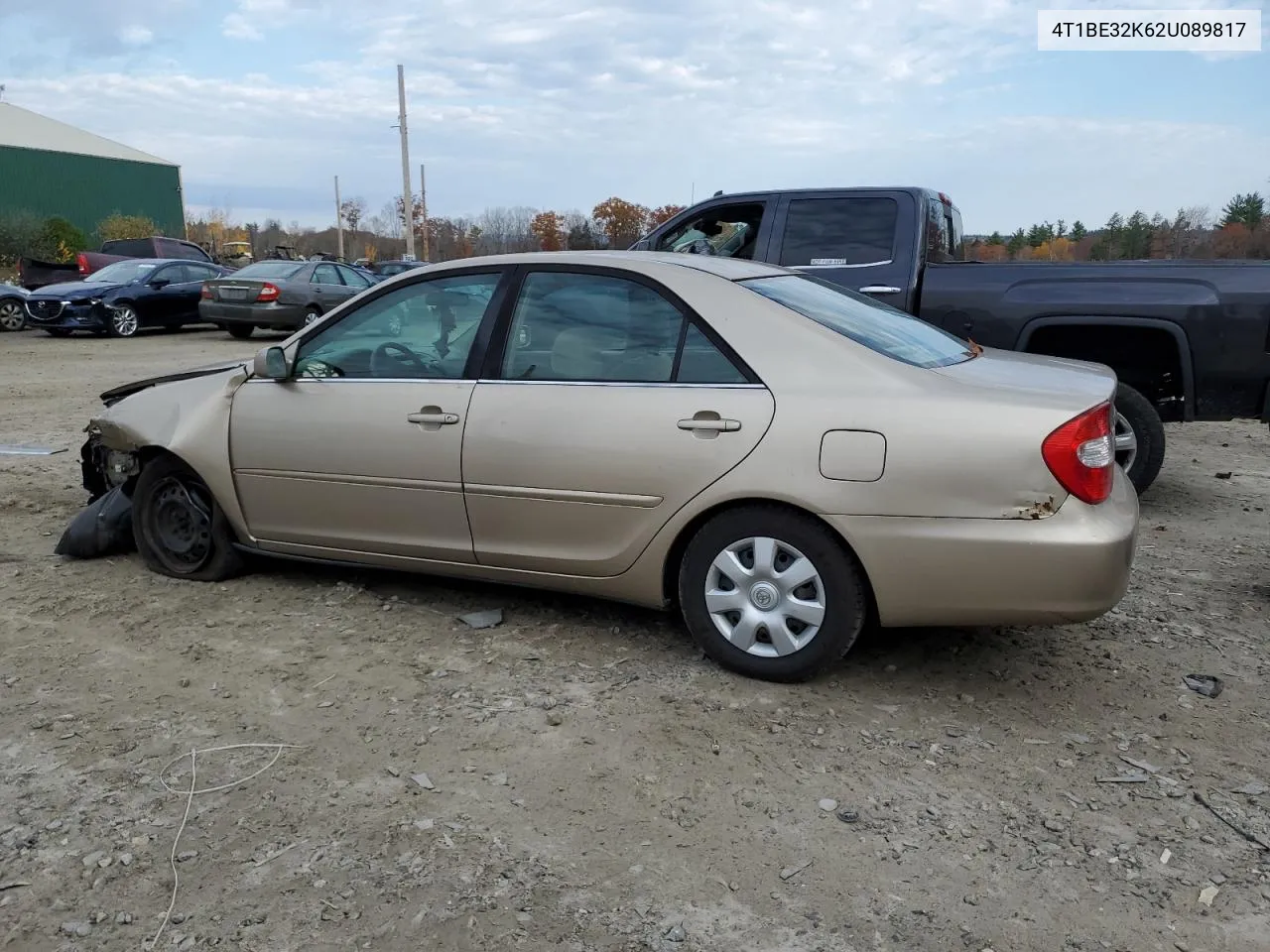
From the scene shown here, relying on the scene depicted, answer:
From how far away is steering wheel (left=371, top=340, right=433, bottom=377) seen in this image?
171 inches

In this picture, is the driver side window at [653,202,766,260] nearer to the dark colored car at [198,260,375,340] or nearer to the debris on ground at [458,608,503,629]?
the debris on ground at [458,608,503,629]

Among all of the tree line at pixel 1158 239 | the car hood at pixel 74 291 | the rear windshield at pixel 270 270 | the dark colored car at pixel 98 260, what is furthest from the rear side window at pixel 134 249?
the tree line at pixel 1158 239

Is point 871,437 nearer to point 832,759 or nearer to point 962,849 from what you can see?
point 832,759

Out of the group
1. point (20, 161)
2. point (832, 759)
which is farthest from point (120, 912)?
point (20, 161)

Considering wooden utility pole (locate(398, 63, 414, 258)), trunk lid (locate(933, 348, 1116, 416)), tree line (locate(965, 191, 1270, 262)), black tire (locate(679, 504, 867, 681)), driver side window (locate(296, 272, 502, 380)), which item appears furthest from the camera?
wooden utility pole (locate(398, 63, 414, 258))

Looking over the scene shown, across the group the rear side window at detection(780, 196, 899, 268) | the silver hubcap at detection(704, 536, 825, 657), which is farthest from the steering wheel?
the rear side window at detection(780, 196, 899, 268)

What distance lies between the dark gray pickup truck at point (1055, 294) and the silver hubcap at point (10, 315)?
51.5ft

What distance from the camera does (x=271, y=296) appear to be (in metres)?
16.9

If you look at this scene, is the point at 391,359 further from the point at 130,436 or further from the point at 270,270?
the point at 270,270

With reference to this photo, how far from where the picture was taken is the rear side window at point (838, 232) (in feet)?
23.4

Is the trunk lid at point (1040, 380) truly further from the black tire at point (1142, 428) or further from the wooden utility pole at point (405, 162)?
the wooden utility pole at point (405, 162)

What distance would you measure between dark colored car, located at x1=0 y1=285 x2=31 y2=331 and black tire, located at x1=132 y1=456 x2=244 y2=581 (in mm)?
16162

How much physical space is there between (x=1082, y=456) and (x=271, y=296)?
15799mm

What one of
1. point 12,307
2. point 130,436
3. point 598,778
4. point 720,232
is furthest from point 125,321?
point 598,778
